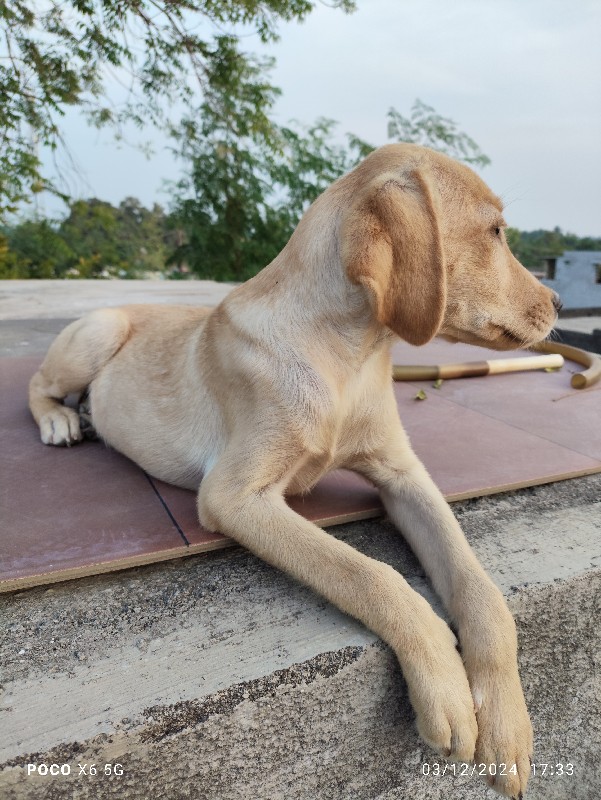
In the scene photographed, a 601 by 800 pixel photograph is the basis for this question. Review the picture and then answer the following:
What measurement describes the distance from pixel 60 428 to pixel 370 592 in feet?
5.85

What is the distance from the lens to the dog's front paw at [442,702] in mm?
1349

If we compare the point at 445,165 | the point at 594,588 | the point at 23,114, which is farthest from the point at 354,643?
the point at 23,114

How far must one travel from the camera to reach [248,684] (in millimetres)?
1340

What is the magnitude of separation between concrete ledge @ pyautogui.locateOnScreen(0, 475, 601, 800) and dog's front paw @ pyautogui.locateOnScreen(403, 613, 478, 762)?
0.09m

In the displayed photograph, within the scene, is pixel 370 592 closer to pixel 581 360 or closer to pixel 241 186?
pixel 581 360

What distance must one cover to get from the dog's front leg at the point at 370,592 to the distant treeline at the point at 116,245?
373 inches

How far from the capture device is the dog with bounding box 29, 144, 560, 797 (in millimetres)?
1452

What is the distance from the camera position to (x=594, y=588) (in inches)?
71.1

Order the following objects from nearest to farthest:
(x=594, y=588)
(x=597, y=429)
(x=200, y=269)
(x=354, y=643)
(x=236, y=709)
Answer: (x=236, y=709) → (x=354, y=643) → (x=594, y=588) → (x=597, y=429) → (x=200, y=269)

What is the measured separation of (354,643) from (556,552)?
2.63 feet

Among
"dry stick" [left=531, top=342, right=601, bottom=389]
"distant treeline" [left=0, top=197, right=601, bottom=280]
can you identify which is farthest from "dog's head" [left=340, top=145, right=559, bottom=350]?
"distant treeline" [left=0, top=197, right=601, bottom=280]

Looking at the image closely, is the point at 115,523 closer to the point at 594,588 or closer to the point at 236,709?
the point at 236,709

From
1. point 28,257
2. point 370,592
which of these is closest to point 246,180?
point 28,257

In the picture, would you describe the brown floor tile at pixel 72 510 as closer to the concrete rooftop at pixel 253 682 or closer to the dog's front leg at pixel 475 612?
the concrete rooftop at pixel 253 682
